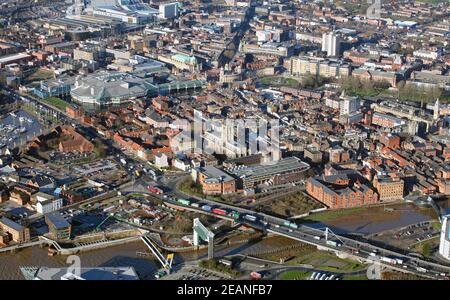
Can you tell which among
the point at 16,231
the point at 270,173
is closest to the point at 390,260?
the point at 270,173

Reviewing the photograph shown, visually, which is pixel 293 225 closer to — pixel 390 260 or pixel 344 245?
pixel 344 245

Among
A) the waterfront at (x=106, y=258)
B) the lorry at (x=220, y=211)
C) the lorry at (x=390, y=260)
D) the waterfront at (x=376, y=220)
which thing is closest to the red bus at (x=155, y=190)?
the lorry at (x=220, y=211)

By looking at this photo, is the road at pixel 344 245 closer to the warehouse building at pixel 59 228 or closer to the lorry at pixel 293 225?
the lorry at pixel 293 225

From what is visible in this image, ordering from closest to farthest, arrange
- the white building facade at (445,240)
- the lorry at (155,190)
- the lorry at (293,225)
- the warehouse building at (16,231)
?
the white building facade at (445,240) → the warehouse building at (16,231) → the lorry at (293,225) → the lorry at (155,190)

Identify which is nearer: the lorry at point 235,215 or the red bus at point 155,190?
the lorry at point 235,215

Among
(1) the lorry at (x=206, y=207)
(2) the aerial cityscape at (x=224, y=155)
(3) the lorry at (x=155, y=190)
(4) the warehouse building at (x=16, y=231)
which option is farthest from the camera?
(3) the lorry at (x=155, y=190)

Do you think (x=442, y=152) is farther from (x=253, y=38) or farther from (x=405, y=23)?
(x=405, y=23)

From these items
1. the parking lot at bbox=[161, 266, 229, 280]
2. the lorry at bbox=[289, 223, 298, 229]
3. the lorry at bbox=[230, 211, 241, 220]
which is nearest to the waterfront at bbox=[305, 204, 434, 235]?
the lorry at bbox=[289, 223, 298, 229]

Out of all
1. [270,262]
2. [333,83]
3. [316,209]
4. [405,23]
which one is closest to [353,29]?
[405,23]
